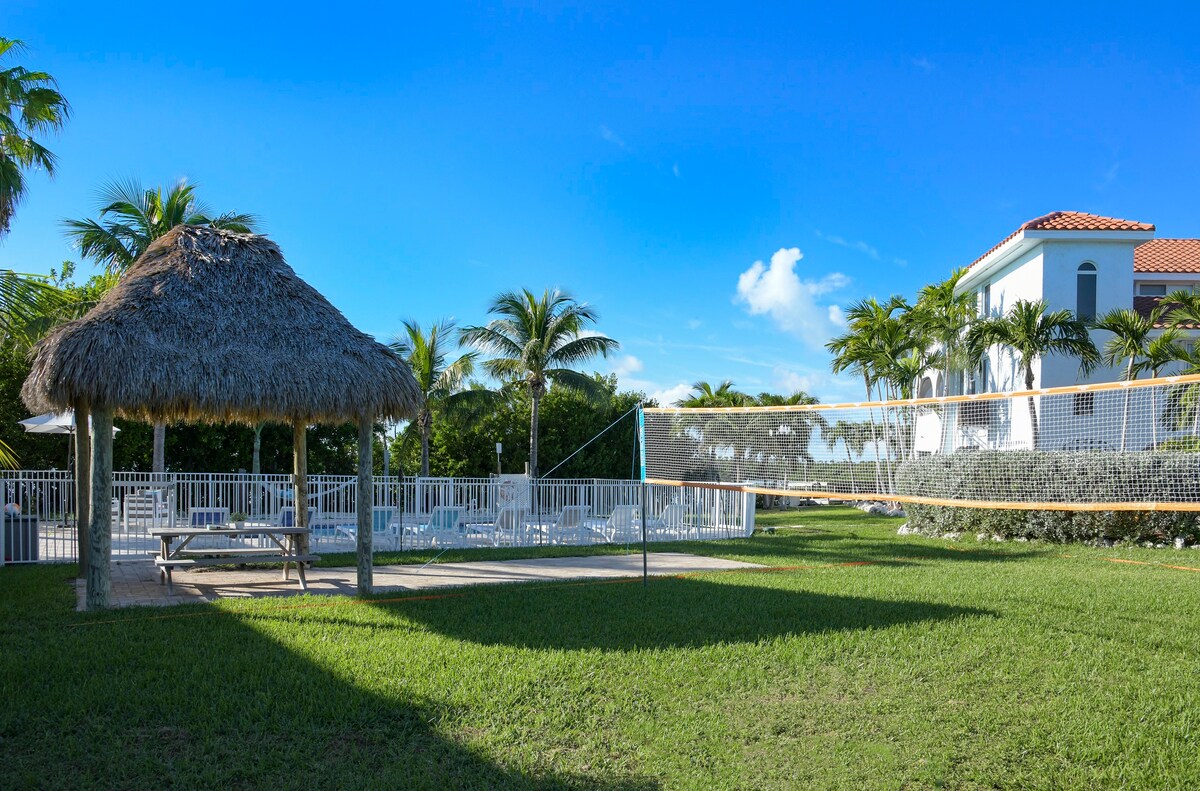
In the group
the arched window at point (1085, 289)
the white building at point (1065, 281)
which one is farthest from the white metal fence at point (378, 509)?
the arched window at point (1085, 289)

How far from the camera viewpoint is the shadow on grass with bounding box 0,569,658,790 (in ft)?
15.5

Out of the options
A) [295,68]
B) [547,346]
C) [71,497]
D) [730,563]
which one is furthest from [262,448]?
[730,563]

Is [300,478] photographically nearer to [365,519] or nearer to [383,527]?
[383,527]

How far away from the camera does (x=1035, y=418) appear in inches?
730

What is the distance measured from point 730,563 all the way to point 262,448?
72.4 ft

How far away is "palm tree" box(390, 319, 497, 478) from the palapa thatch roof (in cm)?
1519

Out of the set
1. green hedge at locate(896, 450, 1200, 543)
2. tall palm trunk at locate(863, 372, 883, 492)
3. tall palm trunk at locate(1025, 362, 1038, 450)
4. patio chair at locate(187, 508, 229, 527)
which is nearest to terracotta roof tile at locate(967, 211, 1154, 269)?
tall palm trunk at locate(1025, 362, 1038, 450)

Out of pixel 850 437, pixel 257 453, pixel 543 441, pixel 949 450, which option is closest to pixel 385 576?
pixel 850 437

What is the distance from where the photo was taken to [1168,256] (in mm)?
29188

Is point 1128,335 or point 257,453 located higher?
point 1128,335

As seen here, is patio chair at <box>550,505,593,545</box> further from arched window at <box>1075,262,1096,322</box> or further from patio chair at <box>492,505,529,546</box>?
arched window at <box>1075,262,1096,322</box>

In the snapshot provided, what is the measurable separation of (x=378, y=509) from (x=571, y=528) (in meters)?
4.29

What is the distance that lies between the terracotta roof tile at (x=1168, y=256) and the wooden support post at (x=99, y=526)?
96.2 feet

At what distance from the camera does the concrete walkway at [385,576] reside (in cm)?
1095
